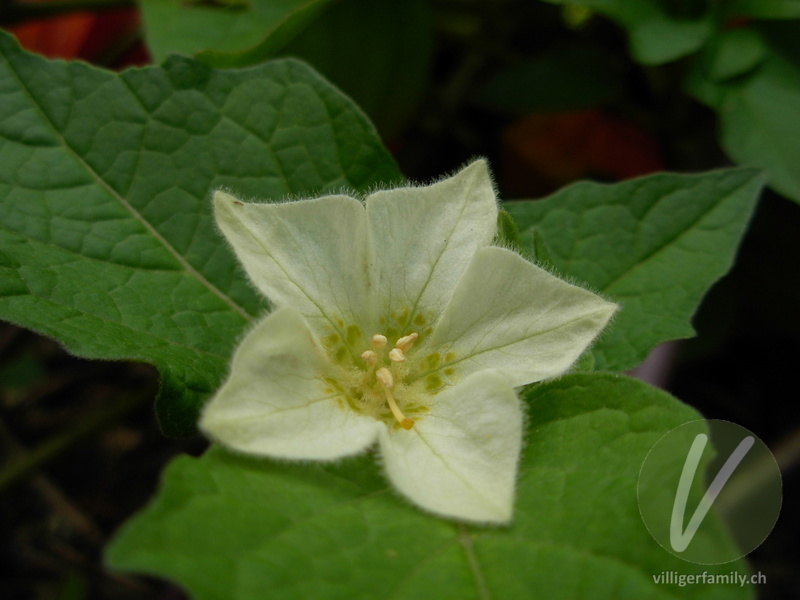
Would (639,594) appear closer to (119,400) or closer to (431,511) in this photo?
(431,511)

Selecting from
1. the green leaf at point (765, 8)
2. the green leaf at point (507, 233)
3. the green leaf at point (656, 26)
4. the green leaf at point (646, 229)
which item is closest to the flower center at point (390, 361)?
the green leaf at point (507, 233)

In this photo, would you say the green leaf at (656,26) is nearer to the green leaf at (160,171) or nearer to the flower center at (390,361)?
the green leaf at (160,171)

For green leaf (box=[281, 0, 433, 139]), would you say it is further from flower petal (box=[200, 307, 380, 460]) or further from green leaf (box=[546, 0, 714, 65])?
flower petal (box=[200, 307, 380, 460])

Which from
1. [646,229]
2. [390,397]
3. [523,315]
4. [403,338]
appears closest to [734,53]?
[646,229]

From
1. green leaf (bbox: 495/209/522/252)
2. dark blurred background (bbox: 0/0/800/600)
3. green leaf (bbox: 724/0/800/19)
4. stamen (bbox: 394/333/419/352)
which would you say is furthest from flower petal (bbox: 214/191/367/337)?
green leaf (bbox: 724/0/800/19)

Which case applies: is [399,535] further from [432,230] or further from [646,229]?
[646,229]
